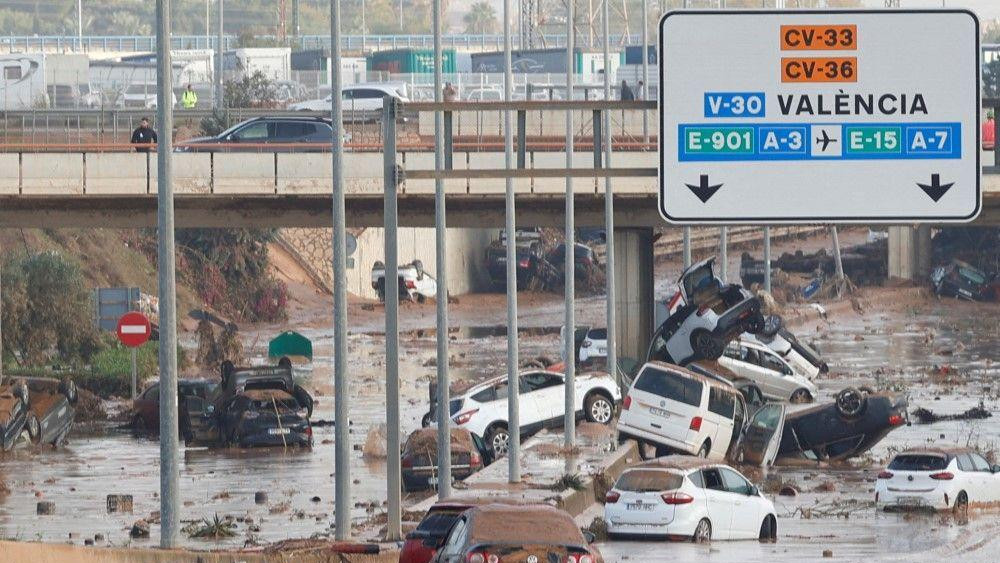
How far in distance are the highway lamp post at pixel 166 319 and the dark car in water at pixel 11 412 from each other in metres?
22.3

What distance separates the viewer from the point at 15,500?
3653cm

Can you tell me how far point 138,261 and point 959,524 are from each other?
180 feet

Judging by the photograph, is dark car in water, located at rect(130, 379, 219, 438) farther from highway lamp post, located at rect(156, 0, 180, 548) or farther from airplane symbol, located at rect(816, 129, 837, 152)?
airplane symbol, located at rect(816, 129, 837, 152)

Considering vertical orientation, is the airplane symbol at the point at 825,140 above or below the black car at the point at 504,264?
above

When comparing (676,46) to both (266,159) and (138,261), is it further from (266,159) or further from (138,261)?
(138,261)

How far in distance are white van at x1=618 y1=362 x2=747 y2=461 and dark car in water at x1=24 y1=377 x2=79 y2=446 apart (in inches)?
557

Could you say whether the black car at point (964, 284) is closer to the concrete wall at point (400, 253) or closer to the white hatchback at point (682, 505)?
the concrete wall at point (400, 253)

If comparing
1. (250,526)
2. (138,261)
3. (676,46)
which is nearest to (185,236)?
(138,261)

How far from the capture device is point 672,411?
3859cm

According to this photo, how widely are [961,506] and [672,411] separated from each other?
639 centimetres

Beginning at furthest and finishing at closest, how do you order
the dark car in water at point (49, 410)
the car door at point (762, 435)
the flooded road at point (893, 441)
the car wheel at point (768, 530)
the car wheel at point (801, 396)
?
the car wheel at point (801, 396), the dark car in water at point (49, 410), the car door at point (762, 435), the car wheel at point (768, 530), the flooded road at point (893, 441)

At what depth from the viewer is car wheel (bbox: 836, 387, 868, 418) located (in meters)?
40.8

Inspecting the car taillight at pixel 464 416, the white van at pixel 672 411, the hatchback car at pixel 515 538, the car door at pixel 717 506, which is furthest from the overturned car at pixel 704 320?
the hatchback car at pixel 515 538

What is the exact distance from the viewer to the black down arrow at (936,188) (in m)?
22.4
